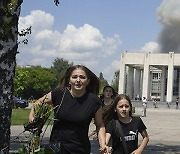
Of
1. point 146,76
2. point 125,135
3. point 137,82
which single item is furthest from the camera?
point 137,82

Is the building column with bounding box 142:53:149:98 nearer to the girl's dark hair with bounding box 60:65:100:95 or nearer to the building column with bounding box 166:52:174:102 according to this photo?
the building column with bounding box 166:52:174:102

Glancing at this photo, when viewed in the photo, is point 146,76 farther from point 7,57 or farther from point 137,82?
point 7,57

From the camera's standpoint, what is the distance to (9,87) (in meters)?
5.21

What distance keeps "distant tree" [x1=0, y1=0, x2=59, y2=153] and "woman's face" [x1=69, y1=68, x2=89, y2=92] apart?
113 centimetres

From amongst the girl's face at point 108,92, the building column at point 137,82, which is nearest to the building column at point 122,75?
the building column at point 137,82

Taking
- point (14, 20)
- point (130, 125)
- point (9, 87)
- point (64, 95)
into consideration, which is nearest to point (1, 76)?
point (9, 87)

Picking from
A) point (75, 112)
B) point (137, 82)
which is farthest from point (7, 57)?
point (137, 82)

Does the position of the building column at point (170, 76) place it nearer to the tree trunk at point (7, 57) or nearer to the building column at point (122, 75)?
the building column at point (122, 75)

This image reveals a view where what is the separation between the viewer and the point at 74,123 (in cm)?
420

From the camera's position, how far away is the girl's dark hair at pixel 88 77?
4.45m

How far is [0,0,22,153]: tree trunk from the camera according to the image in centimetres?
515

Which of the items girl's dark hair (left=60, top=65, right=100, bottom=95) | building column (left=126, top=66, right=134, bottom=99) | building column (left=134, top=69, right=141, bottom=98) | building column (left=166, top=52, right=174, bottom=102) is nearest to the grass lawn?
girl's dark hair (left=60, top=65, right=100, bottom=95)

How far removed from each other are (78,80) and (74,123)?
434 millimetres

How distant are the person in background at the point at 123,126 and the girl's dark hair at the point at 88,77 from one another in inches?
19.6
